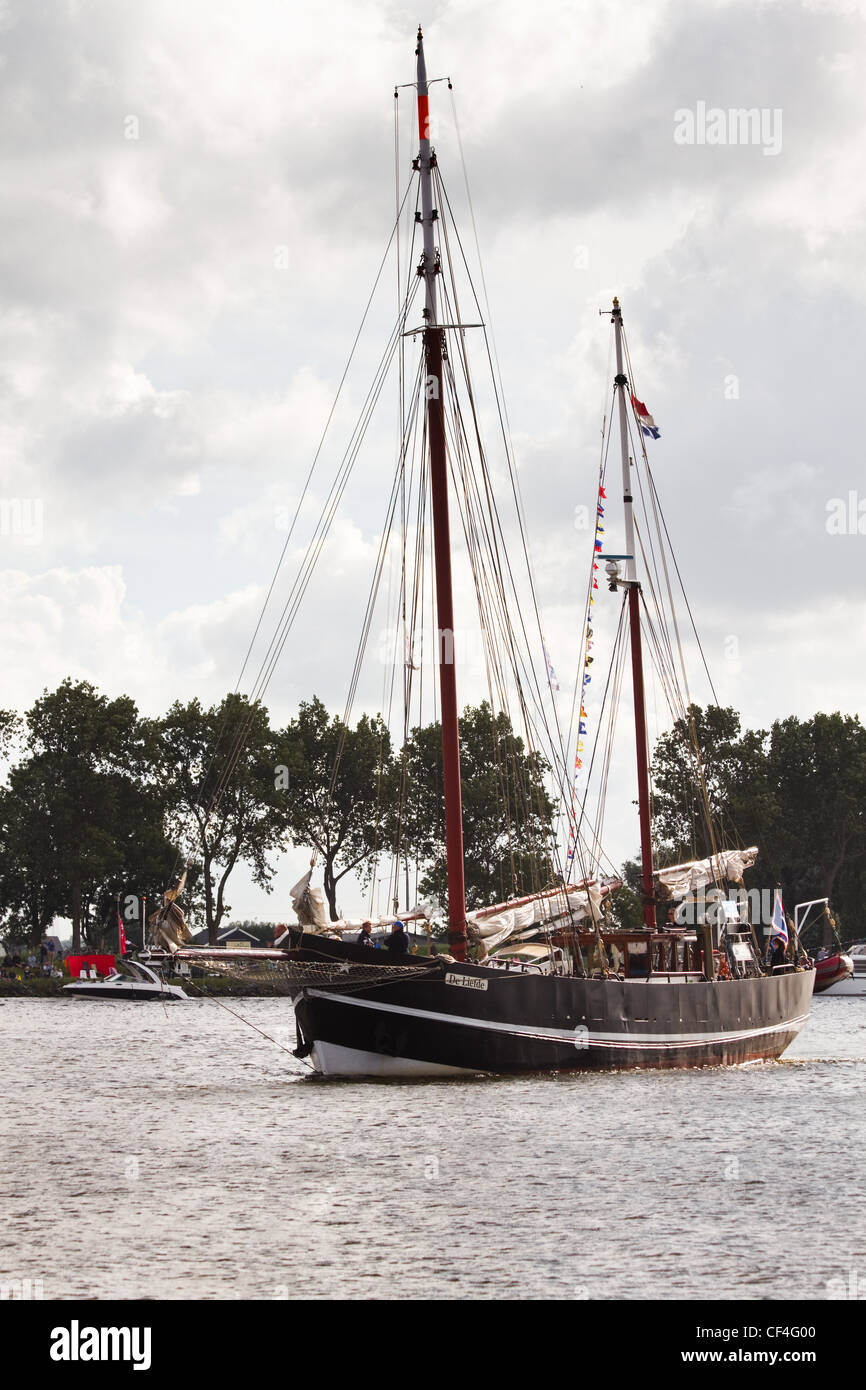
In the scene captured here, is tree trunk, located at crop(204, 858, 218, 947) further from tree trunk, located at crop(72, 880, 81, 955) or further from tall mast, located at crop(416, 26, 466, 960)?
tall mast, located at crop(416, 26, 466, 960)

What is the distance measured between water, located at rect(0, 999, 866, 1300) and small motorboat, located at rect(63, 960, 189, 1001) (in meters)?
68.0

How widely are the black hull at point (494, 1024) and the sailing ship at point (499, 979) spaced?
1.6 inches

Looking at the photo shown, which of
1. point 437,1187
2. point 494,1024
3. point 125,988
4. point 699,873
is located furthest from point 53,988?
point 437,1187

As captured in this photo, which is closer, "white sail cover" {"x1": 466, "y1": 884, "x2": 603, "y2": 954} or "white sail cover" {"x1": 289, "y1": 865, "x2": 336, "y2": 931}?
"white sail cover" {"x1": 289, "y1": 865, "x2": 336, "y2": 931}

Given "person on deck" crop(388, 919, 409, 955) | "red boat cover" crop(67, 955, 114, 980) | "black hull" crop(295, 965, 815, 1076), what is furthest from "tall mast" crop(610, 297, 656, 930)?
"red boat cover" crop(67, 955, 114, 980)

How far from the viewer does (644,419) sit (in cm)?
5897

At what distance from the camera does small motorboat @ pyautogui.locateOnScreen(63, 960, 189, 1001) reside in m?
110

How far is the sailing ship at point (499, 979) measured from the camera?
119 ft

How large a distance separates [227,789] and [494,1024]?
326 feet

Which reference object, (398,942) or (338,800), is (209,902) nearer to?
(338,800)

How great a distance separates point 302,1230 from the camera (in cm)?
1925

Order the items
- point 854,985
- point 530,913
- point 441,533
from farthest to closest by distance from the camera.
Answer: point 854,985 < point 530,913 < point 441,533

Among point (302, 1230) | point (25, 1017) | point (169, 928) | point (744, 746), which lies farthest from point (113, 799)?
point (302, 1230)
